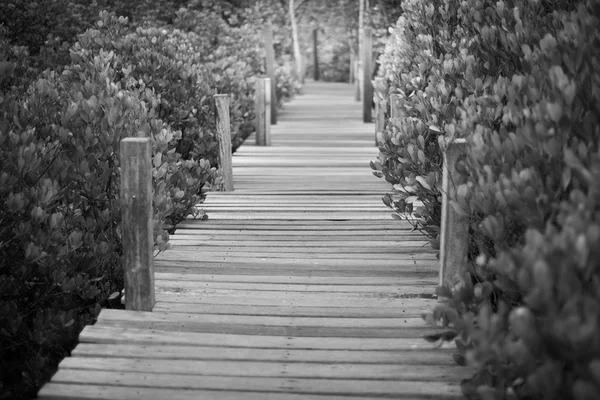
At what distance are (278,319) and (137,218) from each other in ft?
3.17

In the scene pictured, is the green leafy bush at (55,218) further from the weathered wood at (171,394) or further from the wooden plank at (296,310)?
the wooden plank at (296,310)

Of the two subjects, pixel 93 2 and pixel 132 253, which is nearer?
pixel 132 253

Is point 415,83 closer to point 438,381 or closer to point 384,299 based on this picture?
point 384,299

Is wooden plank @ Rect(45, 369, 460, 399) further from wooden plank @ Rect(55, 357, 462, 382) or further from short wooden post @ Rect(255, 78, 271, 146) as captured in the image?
short wooden post @ Rect(255, 78, 271, 146)

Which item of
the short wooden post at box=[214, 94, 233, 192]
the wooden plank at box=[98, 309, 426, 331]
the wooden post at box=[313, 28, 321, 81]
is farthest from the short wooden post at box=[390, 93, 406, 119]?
the wooden post at box=[313, 28, 321, 81]

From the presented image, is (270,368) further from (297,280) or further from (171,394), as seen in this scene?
(297,280)

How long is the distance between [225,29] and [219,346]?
12104 millimetres

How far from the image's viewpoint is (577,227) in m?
2.44

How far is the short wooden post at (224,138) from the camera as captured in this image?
824 centimetres

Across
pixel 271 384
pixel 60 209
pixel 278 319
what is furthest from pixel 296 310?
pixel 60 209

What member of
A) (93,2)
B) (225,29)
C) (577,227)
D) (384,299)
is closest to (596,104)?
(577,227)

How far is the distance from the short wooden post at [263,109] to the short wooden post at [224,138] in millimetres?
3574

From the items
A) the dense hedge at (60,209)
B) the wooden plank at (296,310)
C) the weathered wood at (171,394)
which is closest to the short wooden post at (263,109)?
the dense hedge at (60,209)

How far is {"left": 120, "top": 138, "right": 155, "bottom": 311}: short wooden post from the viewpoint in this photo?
13.9ft
